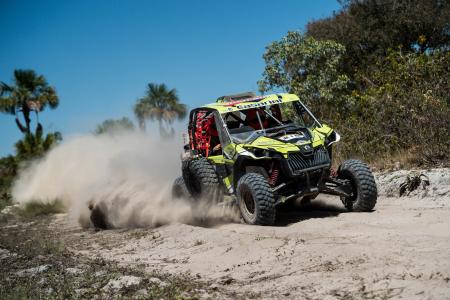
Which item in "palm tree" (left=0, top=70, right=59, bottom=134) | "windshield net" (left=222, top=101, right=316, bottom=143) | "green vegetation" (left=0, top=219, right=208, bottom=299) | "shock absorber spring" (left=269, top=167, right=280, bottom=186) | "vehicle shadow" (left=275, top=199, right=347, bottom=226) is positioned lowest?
"green vegetation" (left=0, top=219, right=208, bottom=299)

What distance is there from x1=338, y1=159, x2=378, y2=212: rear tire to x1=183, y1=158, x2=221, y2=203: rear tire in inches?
87.9

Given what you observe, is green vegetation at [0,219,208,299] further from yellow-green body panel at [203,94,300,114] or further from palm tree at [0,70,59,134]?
palm tree at [0,70,59,134]

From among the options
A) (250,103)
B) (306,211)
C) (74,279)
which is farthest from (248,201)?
(74,279)

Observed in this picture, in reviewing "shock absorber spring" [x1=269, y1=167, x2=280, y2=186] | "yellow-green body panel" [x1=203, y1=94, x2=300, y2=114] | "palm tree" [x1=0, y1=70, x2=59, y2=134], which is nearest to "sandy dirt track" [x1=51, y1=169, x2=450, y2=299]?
"shock absorber spring" [x1=269, y1=167, x2=280, y2=186]

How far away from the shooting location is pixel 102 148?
885 inches

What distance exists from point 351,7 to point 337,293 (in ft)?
77.8

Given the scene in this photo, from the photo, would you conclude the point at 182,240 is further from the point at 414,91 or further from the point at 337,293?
the point at 414,91

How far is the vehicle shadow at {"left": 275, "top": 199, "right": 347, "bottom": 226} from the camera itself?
10.5 metres

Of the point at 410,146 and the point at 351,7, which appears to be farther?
the point at 351,7

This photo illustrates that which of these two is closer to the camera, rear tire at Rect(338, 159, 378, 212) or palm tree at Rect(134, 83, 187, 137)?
rear tire at Rect(338, 159, 378, 212)

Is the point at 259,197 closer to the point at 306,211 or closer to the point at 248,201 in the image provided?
the point at 248,201

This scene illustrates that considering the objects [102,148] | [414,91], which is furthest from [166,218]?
[102,148]

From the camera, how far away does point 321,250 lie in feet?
→ 24.1

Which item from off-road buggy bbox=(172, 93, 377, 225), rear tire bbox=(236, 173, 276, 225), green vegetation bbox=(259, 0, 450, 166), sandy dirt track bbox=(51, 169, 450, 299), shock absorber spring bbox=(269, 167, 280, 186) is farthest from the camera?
green vegetation bbox=(259, 0, 450, 166)
